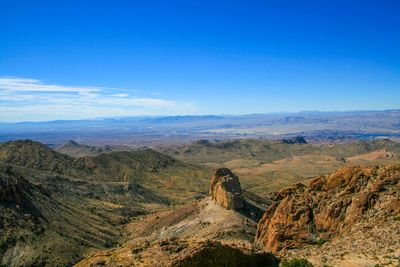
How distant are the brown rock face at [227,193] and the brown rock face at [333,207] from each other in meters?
30.8

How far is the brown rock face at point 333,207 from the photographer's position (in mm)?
28734

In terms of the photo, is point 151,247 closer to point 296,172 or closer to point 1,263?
point 1,263

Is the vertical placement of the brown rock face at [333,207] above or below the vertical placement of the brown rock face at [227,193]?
above

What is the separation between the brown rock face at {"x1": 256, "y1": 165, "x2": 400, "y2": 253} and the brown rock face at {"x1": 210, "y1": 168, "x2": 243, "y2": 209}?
3077 centimetres

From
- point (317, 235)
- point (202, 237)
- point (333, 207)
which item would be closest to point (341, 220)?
point (333, 207)

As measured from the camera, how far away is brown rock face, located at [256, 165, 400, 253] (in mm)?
28734

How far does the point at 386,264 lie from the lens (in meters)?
22.6

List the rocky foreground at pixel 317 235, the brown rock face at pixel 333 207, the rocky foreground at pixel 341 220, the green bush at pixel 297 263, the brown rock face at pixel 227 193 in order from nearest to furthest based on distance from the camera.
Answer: the rocky foreground at pixel 317 235
the green bush at pixel 297 263
the rocky foreground at pixel 341 220
the brown rock face at pixel 333 207
the brown rock face at pixel 227 193

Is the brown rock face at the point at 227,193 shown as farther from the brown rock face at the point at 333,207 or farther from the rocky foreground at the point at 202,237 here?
the brown rock face at the point at 333,207

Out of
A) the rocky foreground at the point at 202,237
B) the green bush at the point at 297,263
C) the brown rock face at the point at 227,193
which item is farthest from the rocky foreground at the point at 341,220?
the brown rock face at the point at 227,193

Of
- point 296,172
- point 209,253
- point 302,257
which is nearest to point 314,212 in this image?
point 302,257

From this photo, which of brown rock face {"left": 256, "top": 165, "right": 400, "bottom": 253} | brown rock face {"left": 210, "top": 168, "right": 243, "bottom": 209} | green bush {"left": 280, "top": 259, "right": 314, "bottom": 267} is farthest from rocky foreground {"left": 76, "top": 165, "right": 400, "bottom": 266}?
brown rock face {"left": 210, "top": 168, "right": 243, "bottom": 209}

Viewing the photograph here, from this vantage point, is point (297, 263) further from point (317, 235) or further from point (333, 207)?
point (333, 207)

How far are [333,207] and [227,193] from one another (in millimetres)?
36243
